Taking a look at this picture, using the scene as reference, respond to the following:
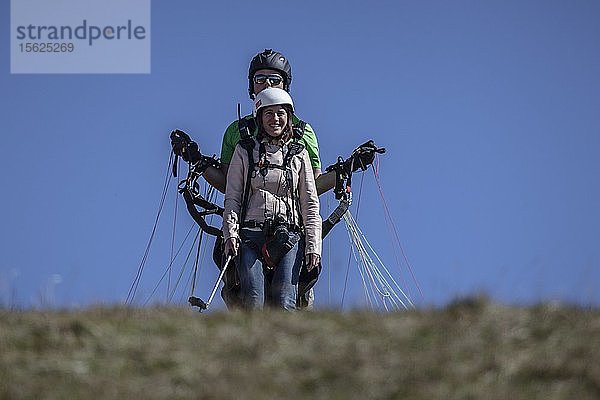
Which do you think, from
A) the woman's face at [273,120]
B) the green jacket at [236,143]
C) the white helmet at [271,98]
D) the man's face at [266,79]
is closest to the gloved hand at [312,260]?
the woman's face at [273,120]

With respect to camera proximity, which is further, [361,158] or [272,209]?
[361,158]

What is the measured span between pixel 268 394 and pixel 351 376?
1.73 feet

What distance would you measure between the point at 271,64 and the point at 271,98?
113 centimetres

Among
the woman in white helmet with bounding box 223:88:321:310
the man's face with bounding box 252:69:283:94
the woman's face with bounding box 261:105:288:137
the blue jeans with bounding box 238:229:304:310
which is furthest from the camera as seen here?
the man's face with bounding box 252:69:283:94

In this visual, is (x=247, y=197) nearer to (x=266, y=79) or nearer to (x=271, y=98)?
(x=271, y=98)

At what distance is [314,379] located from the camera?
6.82 m

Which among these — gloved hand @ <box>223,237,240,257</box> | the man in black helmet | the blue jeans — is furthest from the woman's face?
gloved hand @ <box>223,237,240,257</box>

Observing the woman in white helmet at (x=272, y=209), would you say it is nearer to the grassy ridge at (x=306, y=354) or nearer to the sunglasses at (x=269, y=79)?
the sunglasses at (x=269, y=79)

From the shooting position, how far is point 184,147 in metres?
12.5

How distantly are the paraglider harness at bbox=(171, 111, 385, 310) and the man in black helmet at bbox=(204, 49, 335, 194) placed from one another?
0.10 m

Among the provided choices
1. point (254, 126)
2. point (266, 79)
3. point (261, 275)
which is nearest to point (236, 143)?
Result: point (254, 126)

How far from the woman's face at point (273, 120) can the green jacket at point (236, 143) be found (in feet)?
2.32

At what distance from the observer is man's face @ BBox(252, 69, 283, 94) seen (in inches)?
486

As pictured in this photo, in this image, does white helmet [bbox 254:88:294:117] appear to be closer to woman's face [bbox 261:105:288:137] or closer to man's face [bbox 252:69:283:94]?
woman's face [bbox 261:105:288:137]
